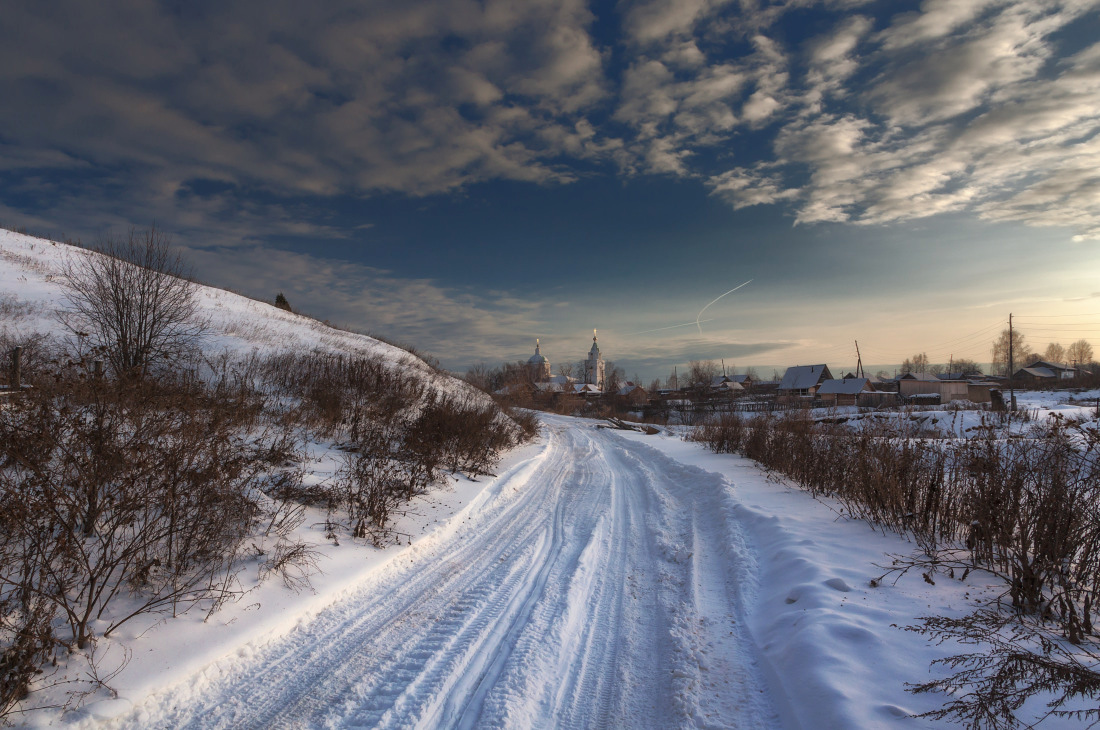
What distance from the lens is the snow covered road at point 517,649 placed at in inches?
127

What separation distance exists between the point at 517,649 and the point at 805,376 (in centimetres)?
7961

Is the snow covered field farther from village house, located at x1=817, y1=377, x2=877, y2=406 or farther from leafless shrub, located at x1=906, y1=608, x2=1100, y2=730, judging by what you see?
village house, located at x1=817, y1=377, x2=877, y2=406

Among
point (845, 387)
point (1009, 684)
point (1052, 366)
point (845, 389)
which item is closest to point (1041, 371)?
point (1052, 366)

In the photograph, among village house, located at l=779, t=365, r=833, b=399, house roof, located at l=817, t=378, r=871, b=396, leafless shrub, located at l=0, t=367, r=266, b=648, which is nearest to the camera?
leafless shrub, located at l=0, t=367, r=266, b=648

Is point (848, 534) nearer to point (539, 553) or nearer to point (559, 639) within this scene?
point (539, 553)

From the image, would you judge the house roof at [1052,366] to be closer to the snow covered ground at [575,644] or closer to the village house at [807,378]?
the village house at [807,378]

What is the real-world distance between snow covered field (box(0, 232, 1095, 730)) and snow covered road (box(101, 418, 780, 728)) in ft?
0.06

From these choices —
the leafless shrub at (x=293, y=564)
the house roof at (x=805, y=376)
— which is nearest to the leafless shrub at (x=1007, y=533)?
the leafless shrub at (x=293, y=564)

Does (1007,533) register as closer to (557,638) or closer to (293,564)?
(557,638)

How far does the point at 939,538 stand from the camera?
620 cm

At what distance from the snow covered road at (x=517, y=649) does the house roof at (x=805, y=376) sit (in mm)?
71985

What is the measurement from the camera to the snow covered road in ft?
10.5

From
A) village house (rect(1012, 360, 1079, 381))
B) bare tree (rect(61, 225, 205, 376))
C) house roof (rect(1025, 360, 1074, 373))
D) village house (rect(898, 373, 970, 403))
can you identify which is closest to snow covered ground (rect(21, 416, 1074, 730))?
bare tree (rect(61, 225, 205, 376))

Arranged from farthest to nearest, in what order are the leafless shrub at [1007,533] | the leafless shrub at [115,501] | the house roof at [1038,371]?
the house roof at [1038,371] < the leafless shrub at [115,501] < the leafless shrub at [1007,533]
